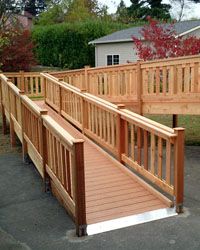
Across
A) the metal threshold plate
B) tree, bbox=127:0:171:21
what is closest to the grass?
the metal threshold plate

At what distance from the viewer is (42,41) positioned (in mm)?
27609

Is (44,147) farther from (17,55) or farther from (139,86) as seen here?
(17,55)

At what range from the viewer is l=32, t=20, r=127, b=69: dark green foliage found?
1057 inches

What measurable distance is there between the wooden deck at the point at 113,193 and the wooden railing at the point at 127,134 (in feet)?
0.56

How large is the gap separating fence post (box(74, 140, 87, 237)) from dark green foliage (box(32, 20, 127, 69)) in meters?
23.3

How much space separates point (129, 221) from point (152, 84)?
4.12 metres

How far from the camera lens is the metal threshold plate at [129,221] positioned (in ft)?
13.4

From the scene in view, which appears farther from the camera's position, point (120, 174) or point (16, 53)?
point (16, 53)

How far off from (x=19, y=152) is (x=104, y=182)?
131 inches

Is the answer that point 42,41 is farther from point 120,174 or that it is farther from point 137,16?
point 120,174

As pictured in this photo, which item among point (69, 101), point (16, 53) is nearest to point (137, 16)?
point (16, 53)

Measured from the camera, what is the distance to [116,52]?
25.2 meters

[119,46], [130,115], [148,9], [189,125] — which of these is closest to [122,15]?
[148,9]

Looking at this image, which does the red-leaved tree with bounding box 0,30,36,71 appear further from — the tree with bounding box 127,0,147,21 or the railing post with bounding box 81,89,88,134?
the tree with bounding box 127,0,147,21
